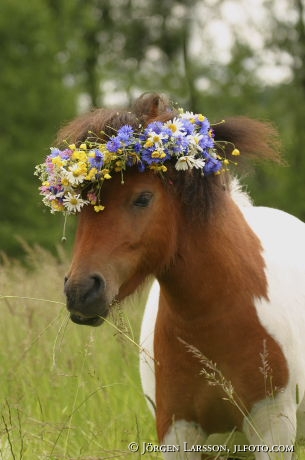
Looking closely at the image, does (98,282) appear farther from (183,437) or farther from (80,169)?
(183,437)

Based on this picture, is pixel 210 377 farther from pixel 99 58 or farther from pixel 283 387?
pixel 99 58

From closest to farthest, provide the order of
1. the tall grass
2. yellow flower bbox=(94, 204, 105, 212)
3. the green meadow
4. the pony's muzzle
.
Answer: the pony's muzzle
yellow flower bbox=(94, 204, 105, 212)
the green meadow
the tall grass

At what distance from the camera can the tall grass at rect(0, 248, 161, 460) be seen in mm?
4793

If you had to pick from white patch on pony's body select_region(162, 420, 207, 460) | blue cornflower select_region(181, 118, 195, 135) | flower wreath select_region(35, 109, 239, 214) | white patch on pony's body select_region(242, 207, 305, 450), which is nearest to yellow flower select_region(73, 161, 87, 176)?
flower wreath select_region(35, 109, 239, 214)

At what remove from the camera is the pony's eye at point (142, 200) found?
11.9ft

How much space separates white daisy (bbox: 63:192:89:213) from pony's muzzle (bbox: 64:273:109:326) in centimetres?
37

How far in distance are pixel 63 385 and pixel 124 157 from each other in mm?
2604

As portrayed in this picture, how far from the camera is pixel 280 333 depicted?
12.8 ft

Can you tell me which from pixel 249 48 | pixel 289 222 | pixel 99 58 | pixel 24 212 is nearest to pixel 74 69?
pixel 99 58

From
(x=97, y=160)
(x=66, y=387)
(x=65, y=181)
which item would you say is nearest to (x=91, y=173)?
(x=97, y=160)

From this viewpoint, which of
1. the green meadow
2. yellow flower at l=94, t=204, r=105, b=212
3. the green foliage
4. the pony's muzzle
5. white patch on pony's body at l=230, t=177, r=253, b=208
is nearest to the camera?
the pony's muzzle

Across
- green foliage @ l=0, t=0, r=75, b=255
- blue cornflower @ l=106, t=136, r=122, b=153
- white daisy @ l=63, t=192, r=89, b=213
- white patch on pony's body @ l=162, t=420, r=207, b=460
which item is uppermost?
green foliage @ l=0, t=0, r=75, b=255

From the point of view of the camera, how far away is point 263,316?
3893mm

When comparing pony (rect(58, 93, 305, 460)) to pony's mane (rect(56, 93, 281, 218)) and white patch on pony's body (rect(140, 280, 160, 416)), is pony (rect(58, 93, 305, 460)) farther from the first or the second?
white patch on pony's body (rect(140, 280, 160, 416))
